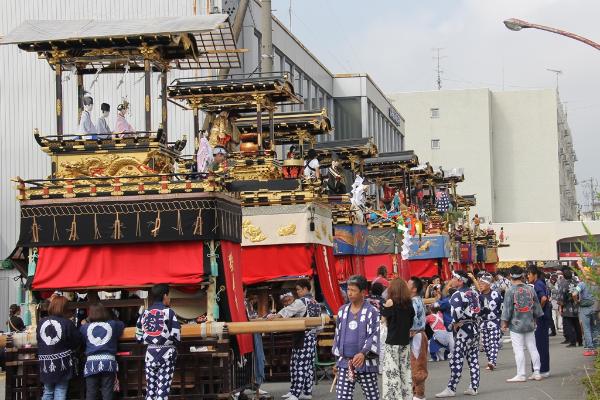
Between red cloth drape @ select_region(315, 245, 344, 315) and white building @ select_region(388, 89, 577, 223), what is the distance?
74.3 metres

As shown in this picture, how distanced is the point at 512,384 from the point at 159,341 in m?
7.39

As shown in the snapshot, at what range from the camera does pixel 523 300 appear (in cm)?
1823

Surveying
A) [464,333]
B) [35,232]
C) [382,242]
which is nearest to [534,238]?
[382,242]

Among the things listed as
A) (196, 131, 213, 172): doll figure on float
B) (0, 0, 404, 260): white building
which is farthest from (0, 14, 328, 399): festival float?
(0, 0, 404, 260): white building

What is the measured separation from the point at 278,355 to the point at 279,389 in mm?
582

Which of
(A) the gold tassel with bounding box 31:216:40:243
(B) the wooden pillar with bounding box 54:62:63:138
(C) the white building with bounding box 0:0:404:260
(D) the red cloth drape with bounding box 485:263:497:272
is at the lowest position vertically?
(D) the red cloth drape with bounding box 485:263:497:272

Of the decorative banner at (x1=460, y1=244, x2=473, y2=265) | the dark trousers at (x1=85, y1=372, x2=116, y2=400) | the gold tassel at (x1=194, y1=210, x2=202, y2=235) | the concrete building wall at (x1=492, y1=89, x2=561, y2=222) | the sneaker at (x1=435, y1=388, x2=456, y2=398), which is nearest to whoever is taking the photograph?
the dark trousers at (x1=85, y1=372, x2=116, y2=400)

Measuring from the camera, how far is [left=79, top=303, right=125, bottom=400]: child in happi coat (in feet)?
44.3

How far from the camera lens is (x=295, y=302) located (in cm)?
1697

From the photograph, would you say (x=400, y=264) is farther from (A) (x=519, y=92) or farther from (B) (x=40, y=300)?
(A) (x=519, y=92)

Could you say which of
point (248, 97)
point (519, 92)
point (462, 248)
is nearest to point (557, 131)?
point (519, 92)

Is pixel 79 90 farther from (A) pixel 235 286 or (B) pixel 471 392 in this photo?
(B) pixel 471 392

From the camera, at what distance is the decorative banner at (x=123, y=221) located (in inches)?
596

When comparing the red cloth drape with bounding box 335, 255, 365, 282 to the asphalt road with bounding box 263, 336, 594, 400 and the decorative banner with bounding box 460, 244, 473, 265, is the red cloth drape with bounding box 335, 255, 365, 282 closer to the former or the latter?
the asphalt road with bounding box 263, 336, 594, 400
